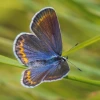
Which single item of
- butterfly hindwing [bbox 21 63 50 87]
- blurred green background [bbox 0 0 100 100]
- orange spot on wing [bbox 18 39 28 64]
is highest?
orange spot on wing [bbox 18 39 28 64]

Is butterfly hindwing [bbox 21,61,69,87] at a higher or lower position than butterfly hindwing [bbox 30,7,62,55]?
lower

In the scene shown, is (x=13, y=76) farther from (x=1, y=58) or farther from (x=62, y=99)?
(x=1, y=58)

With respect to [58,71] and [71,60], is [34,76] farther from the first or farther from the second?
[71,60]

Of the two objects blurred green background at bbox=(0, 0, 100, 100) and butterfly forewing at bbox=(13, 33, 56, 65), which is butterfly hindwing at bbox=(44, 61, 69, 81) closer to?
butterfly forewing at bbox=(13, 33, 56, 65)

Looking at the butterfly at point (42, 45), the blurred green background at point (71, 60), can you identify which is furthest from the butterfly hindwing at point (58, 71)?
the blurred green background at point (71, 60)

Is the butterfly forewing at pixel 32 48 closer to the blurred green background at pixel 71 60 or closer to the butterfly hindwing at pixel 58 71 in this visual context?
the butterfly hindwing at pixel 58 71

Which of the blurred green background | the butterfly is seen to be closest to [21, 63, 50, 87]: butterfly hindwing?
the butterfly

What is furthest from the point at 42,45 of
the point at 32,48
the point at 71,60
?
the point at 71,60

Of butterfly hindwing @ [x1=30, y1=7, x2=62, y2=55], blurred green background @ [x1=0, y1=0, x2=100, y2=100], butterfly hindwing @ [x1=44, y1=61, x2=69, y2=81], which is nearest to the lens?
butterfly hindwing @ [x1=44, y1=61, x2=69, y2=81]

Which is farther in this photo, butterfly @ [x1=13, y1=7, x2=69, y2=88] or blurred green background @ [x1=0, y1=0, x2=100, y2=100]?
blurred green background @ [x1=0, y1=0, x2=100, y2=100]
